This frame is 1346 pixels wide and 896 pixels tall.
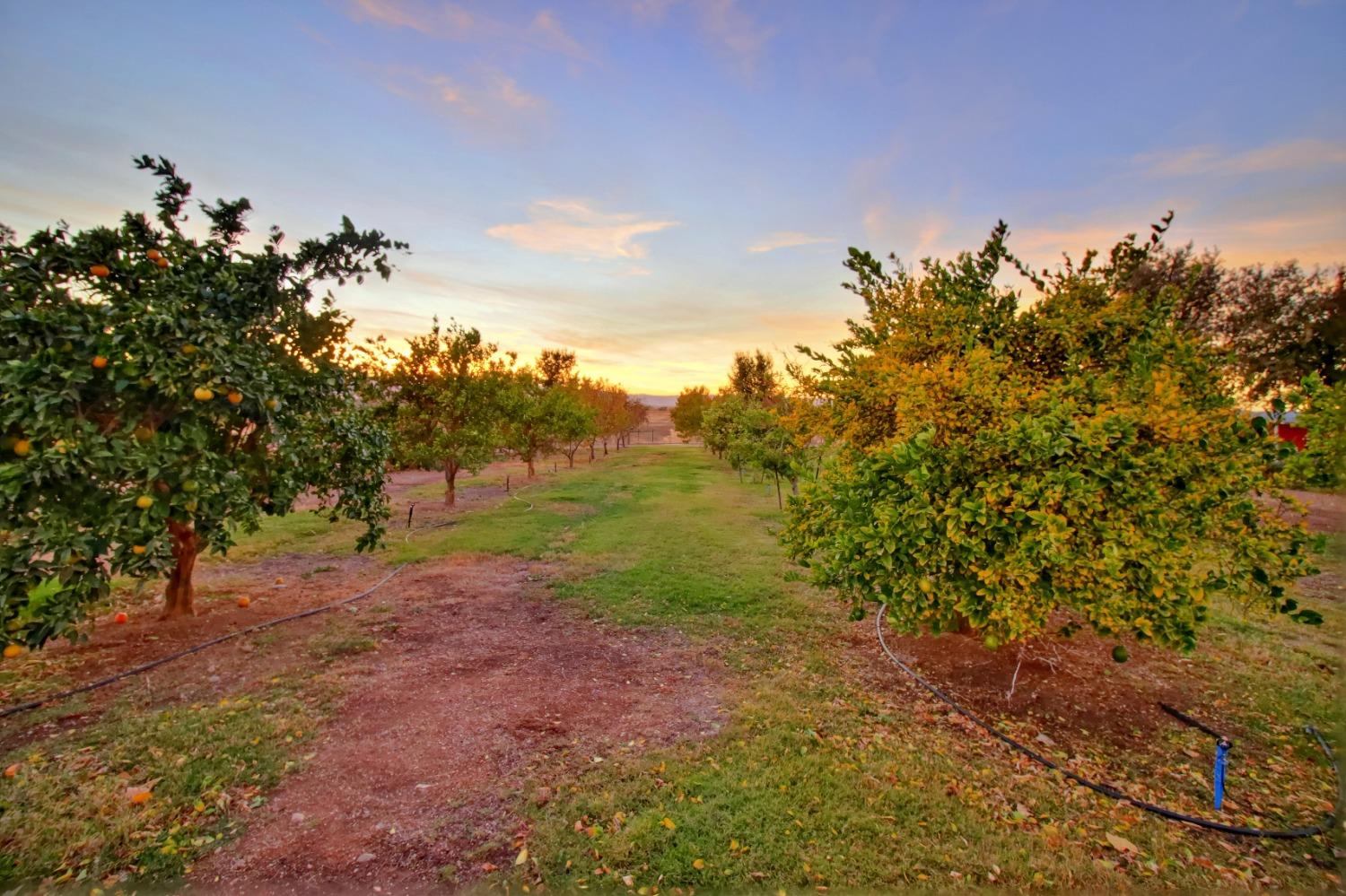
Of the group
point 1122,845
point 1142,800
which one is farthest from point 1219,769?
point 1122,845

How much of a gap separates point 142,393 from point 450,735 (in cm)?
494

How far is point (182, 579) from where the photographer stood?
8125 mm

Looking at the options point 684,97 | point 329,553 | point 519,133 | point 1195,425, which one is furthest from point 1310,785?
point 329,553

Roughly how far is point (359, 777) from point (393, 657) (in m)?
2.79

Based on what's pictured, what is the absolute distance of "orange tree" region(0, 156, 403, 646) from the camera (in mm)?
4695

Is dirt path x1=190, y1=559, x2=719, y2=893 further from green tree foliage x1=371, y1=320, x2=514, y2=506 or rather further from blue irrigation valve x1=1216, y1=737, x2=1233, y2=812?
green tree foliage x1=371, y1=320, x2=514, y2=506

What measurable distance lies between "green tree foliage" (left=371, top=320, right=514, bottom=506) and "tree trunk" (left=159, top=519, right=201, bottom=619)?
35.1ft

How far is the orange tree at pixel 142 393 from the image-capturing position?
4.70 m

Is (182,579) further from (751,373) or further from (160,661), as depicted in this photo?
(751,373)

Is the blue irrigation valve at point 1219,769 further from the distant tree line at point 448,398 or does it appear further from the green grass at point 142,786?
the distant tree line at point 448,398

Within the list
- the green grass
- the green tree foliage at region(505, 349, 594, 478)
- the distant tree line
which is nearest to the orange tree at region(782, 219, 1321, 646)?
the green grass

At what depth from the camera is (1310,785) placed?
4770 mm

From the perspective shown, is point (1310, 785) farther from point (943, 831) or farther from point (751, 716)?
point (751, 716)

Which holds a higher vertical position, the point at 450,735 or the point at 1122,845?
the point at 1122,845
